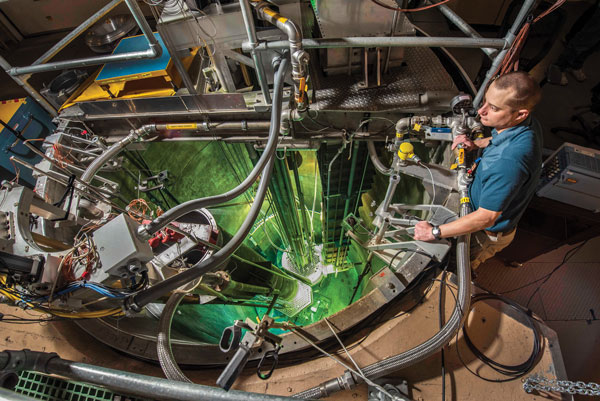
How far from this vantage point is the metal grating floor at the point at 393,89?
3316mm

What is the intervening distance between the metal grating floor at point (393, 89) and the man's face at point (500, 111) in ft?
3.47

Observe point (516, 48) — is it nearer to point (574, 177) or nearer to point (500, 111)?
point (500, 111)

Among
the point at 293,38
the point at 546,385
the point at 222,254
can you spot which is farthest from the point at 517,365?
the point at 293,38

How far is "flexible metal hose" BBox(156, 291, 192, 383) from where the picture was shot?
2.55 metres

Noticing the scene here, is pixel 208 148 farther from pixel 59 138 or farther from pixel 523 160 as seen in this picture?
pixel 523 160

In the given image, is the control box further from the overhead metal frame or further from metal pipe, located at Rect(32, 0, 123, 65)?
metal pipe, located at Rect(32, 0, 123, 65)

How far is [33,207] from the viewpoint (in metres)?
2.44

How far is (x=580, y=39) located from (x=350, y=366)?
6895 mm

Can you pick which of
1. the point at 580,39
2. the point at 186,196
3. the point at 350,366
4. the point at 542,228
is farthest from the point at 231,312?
the point at 580,39

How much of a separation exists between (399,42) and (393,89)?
3.05 ft

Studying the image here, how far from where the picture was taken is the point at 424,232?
267 cm

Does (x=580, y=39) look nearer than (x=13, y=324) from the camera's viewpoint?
No

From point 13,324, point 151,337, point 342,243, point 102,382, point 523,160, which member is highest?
point 523,160

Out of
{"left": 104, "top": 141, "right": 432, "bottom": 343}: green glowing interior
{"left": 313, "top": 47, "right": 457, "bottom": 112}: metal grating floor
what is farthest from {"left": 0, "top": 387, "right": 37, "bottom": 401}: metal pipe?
{"left": 313, "top": 47, "right": 457, "bottom": 112}: metal grating floor
